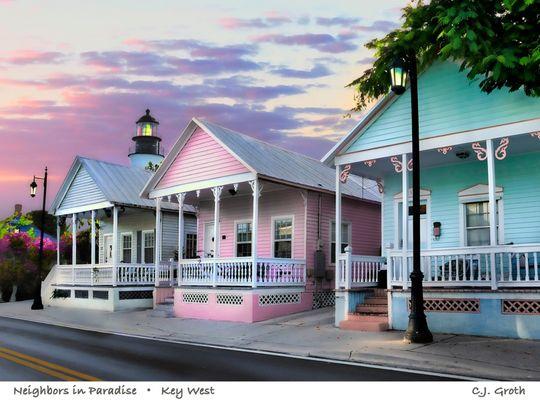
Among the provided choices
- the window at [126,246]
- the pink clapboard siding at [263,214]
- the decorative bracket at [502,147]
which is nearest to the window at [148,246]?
the window at [126,246]

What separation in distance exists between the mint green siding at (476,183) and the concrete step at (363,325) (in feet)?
12.5

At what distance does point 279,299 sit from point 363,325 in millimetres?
4836

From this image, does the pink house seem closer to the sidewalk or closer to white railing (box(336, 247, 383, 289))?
white railing (box(336, 247, 383, 289))

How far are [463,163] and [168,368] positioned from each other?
10.9 meters

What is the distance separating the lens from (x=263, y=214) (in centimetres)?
2270

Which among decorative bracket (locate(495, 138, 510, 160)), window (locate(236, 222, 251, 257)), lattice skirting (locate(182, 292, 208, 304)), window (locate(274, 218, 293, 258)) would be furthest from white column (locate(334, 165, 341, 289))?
window (locate(236, 222, 251, 257))

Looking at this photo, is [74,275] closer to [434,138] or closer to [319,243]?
[319,243]

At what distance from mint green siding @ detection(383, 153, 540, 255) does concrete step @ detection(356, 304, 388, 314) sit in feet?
9.72

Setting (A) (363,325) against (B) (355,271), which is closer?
(A) (363,325)

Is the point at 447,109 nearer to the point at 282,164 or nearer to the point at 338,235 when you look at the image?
the point at 338,235

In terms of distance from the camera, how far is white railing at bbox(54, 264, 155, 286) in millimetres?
25031

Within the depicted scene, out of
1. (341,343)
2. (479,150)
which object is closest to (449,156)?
(479,150)
